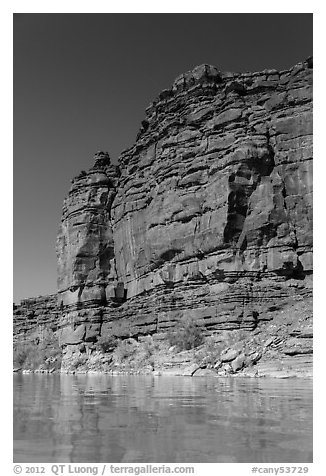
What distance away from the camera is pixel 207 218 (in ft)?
162

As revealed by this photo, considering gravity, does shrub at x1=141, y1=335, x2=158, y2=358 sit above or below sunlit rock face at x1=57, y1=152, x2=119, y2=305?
below

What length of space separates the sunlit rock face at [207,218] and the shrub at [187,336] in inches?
38.8

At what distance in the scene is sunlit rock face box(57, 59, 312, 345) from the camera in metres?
45.2

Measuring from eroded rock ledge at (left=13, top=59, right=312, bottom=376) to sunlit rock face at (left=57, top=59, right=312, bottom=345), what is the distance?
0.40 ft

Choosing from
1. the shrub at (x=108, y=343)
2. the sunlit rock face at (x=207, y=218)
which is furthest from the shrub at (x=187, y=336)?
the shrub at (x=108, y=343)

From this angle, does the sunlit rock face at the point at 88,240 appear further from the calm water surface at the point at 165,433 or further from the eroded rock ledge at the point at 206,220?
the calm water surface at the point at 165,433

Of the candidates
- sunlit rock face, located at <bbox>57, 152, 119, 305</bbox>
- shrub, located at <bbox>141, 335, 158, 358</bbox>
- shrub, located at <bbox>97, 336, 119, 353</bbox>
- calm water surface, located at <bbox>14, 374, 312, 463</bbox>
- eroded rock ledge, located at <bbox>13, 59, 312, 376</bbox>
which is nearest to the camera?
calm water surface, located at <bbox>14, 374, 312, 463</bbox>

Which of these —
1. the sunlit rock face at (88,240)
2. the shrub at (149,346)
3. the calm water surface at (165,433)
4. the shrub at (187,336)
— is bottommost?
the shrub at (149,346)

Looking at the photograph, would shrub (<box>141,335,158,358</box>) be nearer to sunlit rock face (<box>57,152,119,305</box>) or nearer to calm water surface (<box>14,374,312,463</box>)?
sunlit rock face (<box>57,152,119,305</box>)

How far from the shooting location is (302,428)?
8766 mm

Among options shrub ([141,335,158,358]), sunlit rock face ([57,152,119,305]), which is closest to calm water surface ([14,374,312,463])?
shrub ([141,335,158,358])

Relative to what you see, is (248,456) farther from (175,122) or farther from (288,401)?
(175,122)

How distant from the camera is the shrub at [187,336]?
141ft
